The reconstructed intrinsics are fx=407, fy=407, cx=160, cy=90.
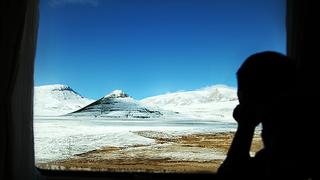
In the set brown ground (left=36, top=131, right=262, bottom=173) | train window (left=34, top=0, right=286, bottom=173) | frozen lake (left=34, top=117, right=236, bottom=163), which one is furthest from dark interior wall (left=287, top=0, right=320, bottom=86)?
frozen lake (left=34, top=117, right=236, bottom=163)

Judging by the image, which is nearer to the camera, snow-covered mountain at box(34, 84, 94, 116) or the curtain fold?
the curtain fold

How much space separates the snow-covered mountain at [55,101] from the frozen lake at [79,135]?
43mm

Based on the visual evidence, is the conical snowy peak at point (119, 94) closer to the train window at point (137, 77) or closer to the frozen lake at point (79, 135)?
the train window at point (137, 77)

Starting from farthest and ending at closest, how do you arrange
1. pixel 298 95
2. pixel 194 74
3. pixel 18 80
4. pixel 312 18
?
pixel 194 74 < pixel 18 80 < pixel 312 18 < pixel 298 95

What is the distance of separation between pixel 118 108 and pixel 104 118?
9 centimetres

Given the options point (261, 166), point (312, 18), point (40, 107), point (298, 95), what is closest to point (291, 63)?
point (298, 95)

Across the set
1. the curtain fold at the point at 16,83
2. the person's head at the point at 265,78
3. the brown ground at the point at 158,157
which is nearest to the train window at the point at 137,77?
the brown ground at the point at 158,157

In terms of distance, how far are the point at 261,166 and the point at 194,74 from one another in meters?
0.96

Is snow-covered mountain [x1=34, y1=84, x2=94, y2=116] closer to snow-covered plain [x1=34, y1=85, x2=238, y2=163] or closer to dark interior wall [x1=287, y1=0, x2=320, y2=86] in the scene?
snow-covered plain [x1=34, y1=85, x2=238, y2=163]

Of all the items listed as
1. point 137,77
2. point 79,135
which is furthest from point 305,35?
point 79,135

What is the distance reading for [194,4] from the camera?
7.00ft

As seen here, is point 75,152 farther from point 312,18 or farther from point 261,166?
point 312,18

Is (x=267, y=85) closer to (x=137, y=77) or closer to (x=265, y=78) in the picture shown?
(x=265, y=78)

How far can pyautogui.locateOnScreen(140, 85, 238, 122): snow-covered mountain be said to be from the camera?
2037 mm
